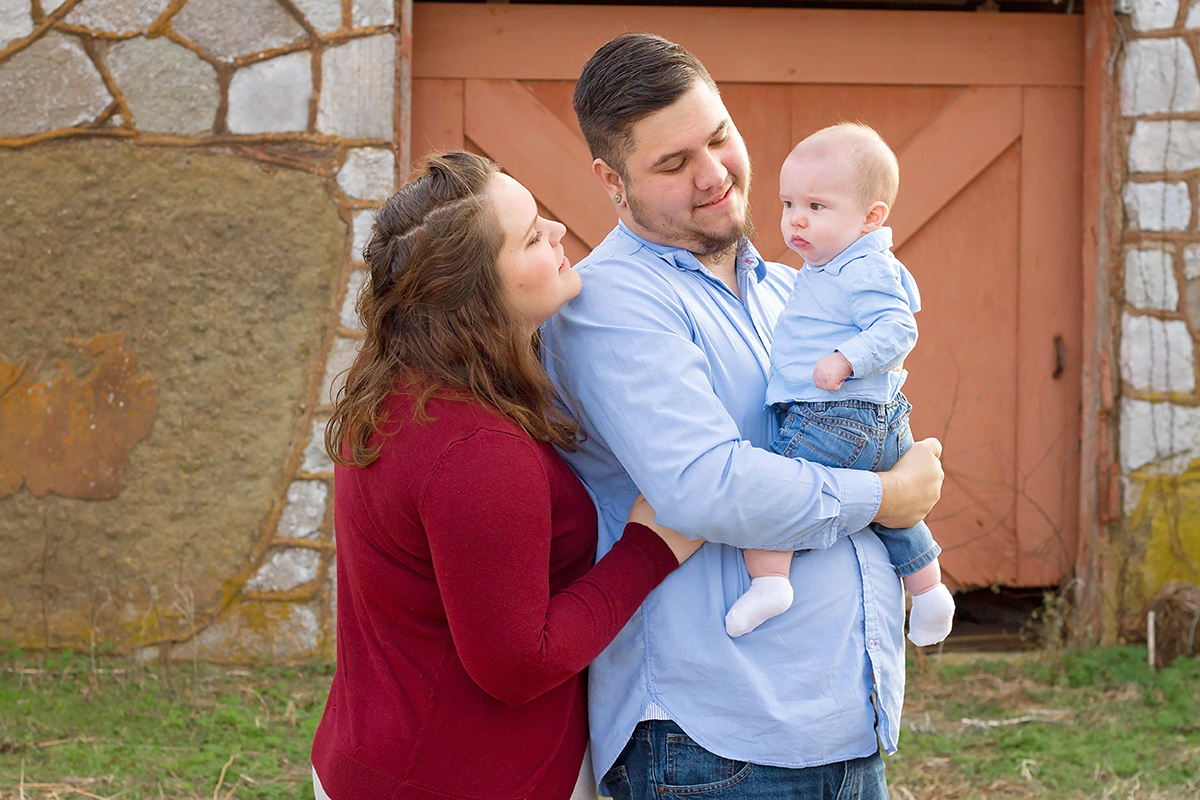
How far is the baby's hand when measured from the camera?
171 cm

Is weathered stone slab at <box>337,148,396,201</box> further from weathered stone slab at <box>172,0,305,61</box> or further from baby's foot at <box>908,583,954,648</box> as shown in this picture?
baby's foot at <box>908,583,954,648</box>

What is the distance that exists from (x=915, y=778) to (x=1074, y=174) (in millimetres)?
2534

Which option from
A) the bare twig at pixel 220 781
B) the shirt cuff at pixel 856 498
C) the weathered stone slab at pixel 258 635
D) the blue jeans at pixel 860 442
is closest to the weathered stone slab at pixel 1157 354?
the blue jeans at pixel 860 442

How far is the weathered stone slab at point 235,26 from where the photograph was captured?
3742 millimetres

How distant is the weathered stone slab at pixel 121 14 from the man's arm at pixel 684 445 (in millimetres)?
2889

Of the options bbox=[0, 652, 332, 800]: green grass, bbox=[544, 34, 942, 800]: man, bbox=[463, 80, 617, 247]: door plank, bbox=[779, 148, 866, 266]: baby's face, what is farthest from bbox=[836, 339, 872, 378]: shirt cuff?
bbox=[463, 80, 617, 247]: door plank

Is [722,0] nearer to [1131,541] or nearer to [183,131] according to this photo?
[183,131]

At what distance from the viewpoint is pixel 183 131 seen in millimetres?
3770

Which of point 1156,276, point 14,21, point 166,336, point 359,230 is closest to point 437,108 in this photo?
point 359,230

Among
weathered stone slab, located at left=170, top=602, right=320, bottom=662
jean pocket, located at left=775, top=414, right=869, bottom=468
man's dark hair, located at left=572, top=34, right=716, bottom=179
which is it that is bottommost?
weathered stone slab, located at left=170, top=602, right=320, bottom=662

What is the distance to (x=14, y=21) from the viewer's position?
3711mm

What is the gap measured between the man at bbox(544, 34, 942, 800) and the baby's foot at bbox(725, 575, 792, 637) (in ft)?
0.12

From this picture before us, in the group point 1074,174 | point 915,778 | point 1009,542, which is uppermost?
point 1074,174

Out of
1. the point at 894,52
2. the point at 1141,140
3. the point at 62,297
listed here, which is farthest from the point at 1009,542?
the point at 62,297
